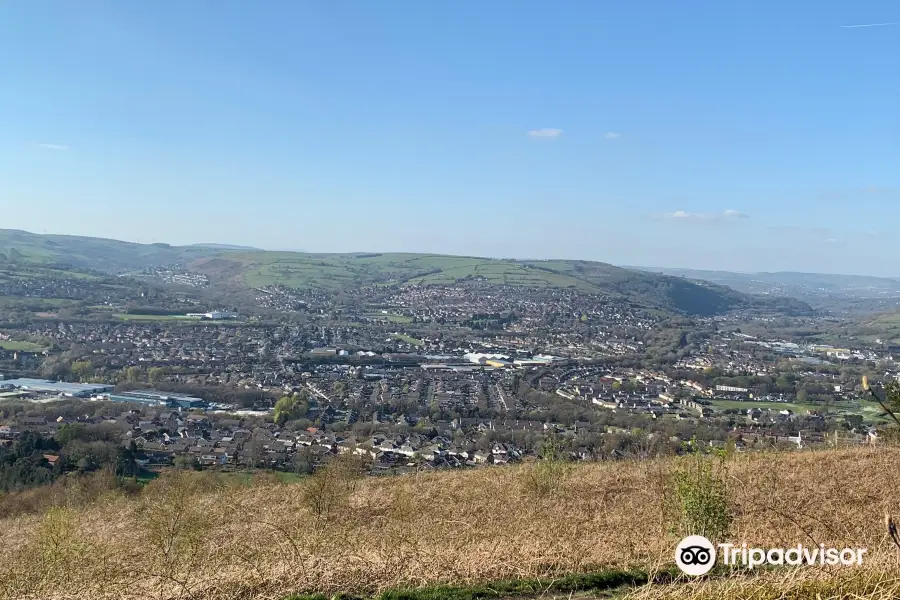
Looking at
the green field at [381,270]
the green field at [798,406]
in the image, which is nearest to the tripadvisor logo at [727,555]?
the green field at [798,406]

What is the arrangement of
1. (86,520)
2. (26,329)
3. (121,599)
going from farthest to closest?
1. (26,329)
2. (86,520)
3. (121,599)

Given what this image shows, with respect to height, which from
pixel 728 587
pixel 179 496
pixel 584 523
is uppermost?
pixel 728 587

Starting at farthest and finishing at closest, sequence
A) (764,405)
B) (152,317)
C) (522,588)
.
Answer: (152,317) < (764,405) < (522,588)

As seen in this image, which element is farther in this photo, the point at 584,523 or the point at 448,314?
the point at 448,314

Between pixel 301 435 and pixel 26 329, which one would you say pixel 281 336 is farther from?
pixel 301 435

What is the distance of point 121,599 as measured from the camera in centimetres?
554

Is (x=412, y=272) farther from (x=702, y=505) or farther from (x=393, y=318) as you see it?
(x=702, y=505)

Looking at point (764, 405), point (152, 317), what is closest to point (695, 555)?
point (764, 405)

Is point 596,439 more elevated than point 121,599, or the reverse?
point 121,599

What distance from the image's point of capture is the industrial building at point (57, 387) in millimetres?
36188

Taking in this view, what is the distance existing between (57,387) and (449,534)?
37.8 metres

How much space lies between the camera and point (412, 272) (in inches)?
4801

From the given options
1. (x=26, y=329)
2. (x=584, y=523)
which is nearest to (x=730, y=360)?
(x=584, y=523)

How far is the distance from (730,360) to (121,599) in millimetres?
52097
